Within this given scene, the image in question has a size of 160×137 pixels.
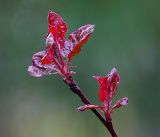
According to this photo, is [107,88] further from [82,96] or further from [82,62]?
[82,62]

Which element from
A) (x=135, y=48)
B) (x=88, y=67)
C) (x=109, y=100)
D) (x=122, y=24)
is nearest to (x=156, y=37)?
(x=135, y=48)

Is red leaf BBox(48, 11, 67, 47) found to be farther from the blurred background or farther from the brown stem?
the blurred background

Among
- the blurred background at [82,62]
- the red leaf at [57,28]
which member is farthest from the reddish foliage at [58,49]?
the blurred background at [82,62]

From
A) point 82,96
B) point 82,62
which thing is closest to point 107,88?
point 82,96

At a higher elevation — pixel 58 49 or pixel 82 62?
pixel 82 62

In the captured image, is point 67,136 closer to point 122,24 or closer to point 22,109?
point 22,109
